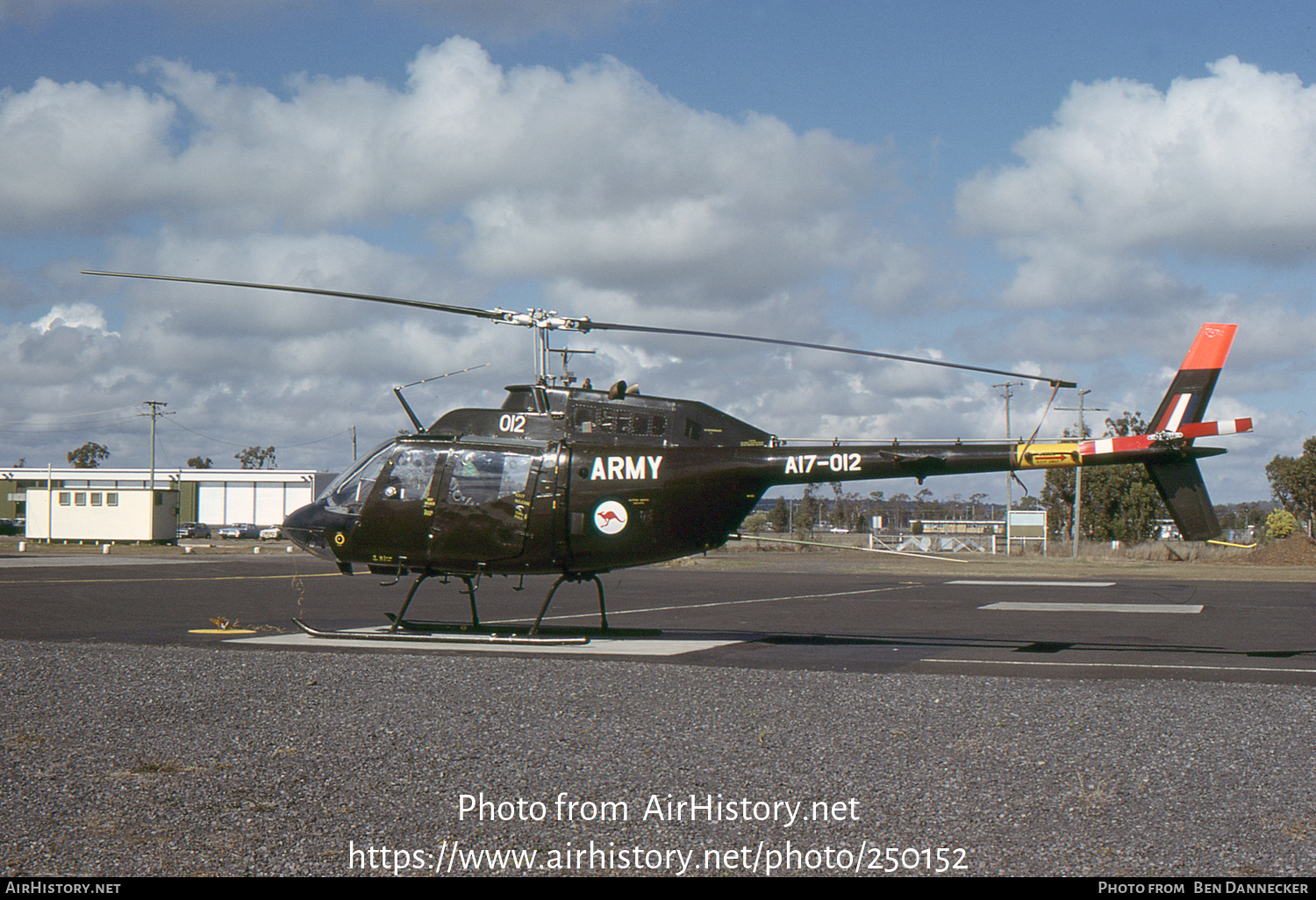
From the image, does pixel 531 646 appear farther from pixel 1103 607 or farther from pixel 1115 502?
pixel 1115 502

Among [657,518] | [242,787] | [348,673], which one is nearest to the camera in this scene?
[242,787]

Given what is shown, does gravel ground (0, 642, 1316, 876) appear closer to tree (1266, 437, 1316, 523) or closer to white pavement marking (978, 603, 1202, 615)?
white pavement marking (978, 603, 1202, 615)

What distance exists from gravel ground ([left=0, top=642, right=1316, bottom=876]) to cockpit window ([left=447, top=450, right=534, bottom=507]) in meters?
3.94

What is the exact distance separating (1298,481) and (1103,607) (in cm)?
7726

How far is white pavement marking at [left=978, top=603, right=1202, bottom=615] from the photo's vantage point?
21.3 m

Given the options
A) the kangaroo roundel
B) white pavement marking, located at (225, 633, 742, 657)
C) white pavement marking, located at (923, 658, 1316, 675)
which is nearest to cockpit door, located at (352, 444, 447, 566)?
white pavement marking, located at (225, 633, 742, 657)

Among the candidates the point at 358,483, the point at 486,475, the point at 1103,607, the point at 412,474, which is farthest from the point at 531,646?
the point at 1103,607

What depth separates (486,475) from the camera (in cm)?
1383

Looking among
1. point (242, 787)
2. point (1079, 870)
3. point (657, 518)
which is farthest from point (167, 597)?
point (1079, 870)

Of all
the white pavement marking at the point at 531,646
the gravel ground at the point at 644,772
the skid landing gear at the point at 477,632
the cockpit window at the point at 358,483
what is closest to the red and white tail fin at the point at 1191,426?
the gravel ground at the point at 644,772

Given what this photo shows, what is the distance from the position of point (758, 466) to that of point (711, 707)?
552 cm

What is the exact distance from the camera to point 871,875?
204 inches
